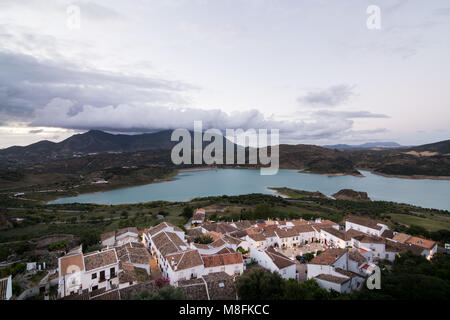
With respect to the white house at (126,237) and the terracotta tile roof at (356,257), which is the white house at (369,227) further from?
the white house at (126,237)

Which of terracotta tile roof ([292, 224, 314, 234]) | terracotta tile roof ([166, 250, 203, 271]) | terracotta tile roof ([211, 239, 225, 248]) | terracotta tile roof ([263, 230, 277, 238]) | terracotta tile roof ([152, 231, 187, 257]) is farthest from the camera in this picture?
terracotta tile roof ([292, 224, 314, 234])

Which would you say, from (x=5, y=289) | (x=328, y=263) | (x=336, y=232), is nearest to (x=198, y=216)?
(x=336, y=232)

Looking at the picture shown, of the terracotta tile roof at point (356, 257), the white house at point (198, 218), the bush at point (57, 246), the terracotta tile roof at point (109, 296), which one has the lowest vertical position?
the white house at point (198, 218)

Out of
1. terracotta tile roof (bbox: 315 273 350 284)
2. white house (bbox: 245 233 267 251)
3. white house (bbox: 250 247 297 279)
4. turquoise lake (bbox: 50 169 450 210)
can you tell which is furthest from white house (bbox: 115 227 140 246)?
turquoise lake (bbox: 50 169 450 210)

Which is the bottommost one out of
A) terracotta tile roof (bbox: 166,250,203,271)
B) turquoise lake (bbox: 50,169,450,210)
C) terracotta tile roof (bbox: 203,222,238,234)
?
turquoise lake (bbox: 50,169,450,210)

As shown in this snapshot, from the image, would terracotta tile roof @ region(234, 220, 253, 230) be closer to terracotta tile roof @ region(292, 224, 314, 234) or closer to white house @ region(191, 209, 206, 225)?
terracotta tile roof @ region(292, 224, 314, 234)

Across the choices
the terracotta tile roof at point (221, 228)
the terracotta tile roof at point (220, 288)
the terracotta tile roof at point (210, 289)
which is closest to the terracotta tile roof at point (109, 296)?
the terracotta tile roof at point (210, 289)
